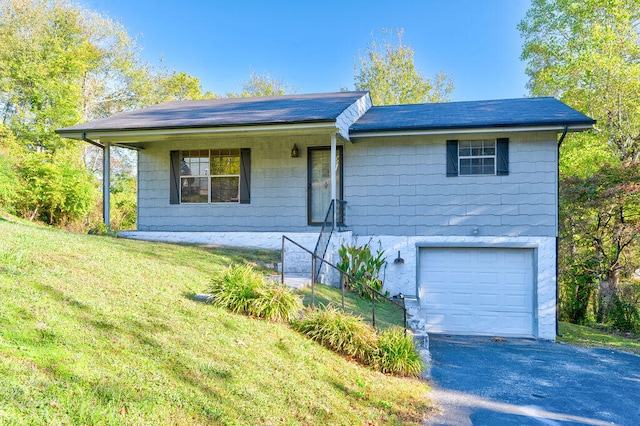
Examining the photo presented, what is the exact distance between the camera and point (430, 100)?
25.5m

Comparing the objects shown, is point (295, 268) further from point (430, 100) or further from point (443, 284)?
point (430, 100)

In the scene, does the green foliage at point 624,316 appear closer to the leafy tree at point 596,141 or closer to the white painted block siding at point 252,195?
the leafy tree at point 596,141

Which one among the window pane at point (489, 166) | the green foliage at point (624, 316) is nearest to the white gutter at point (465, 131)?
the window pane at point (489, 166)

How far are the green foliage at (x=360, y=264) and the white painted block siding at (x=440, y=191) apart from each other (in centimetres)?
89

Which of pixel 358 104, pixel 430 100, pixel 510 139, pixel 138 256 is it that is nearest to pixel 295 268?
pixel 138 256

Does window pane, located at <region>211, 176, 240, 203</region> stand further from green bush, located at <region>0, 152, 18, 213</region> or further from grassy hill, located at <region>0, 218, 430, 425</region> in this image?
green bush, located at <region>0, 152, 18, 213</region>

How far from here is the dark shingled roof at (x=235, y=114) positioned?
31.8 feet

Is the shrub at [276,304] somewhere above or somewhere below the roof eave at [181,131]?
below

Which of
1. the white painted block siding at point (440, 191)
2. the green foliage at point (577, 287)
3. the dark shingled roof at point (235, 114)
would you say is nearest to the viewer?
the dark shingled roof at point (235, 114)

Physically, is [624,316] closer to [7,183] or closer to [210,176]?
[210,176]

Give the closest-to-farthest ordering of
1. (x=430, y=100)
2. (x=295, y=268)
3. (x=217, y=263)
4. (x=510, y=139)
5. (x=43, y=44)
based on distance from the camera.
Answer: (x=217, y=263)
(x=295, y=268)
(x=510, y=139)
(x=43, y=44)
(x=430, y=100)

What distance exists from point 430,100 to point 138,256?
21716 millimetres

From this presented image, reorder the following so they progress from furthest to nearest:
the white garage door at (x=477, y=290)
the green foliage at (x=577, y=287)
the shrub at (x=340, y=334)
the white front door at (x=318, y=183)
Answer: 1. the green foliage at (x=577, y=287)
2. the white front door at (x=318, y=183)
3. the white garage door at (x=477, y=290)
4. the shrub at (x=340, y=334)

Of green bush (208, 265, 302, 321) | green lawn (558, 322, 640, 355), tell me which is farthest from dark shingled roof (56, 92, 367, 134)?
green lawn (558, 322, 640, 355)
